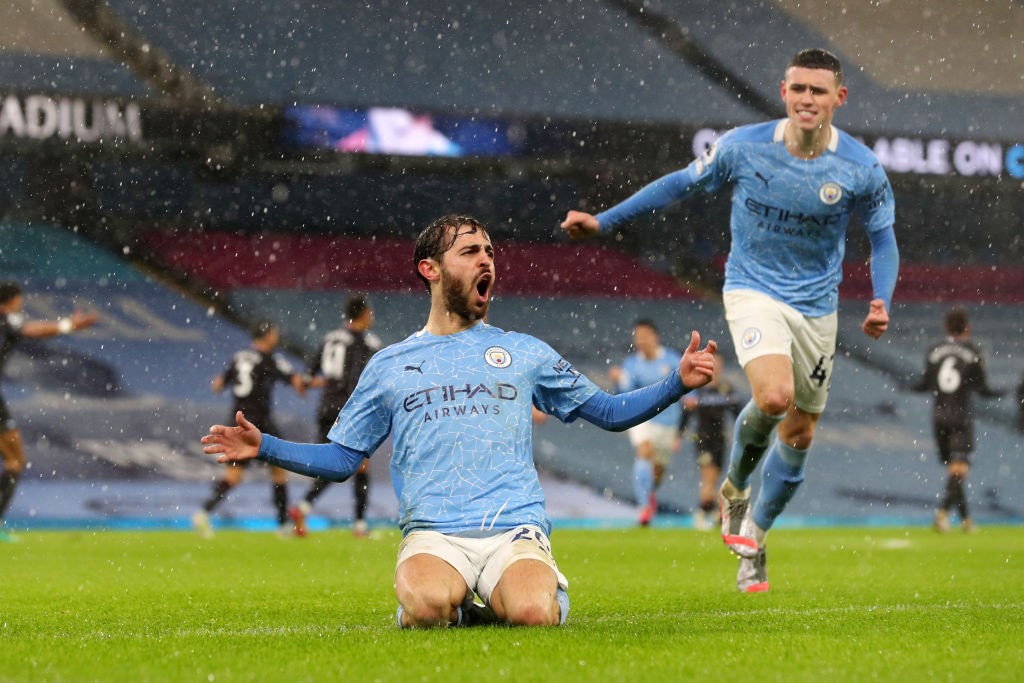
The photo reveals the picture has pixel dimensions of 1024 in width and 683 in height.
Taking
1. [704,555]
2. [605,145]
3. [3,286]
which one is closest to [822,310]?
[704,555]

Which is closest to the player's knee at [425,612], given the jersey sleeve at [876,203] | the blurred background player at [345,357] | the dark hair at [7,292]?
the jersey sleeve at [876,203]

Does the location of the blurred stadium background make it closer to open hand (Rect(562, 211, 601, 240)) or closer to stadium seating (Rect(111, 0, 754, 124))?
stadium seating (Rect(111, 0, 754, 124))

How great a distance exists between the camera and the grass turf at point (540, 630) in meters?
3.64

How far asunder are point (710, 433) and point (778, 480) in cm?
897

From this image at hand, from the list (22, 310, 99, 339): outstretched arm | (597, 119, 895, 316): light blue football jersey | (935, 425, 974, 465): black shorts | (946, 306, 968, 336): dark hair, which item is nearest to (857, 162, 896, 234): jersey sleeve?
(597, 119, 895, 316): light blue football jersey

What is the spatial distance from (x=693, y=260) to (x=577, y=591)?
16.2m

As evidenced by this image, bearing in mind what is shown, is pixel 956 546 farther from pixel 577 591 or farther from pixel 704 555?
pixel 577 591

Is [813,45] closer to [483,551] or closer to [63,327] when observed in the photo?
[63,327]

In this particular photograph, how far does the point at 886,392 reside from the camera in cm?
2170

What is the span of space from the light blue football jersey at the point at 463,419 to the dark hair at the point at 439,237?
0.90 ft

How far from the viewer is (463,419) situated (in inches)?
180

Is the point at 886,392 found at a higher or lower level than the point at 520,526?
higher

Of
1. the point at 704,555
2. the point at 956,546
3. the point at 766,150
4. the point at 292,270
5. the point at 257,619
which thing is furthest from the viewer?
the point at 292,270

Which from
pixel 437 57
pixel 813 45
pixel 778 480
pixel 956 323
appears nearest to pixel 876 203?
pixel 778 480
